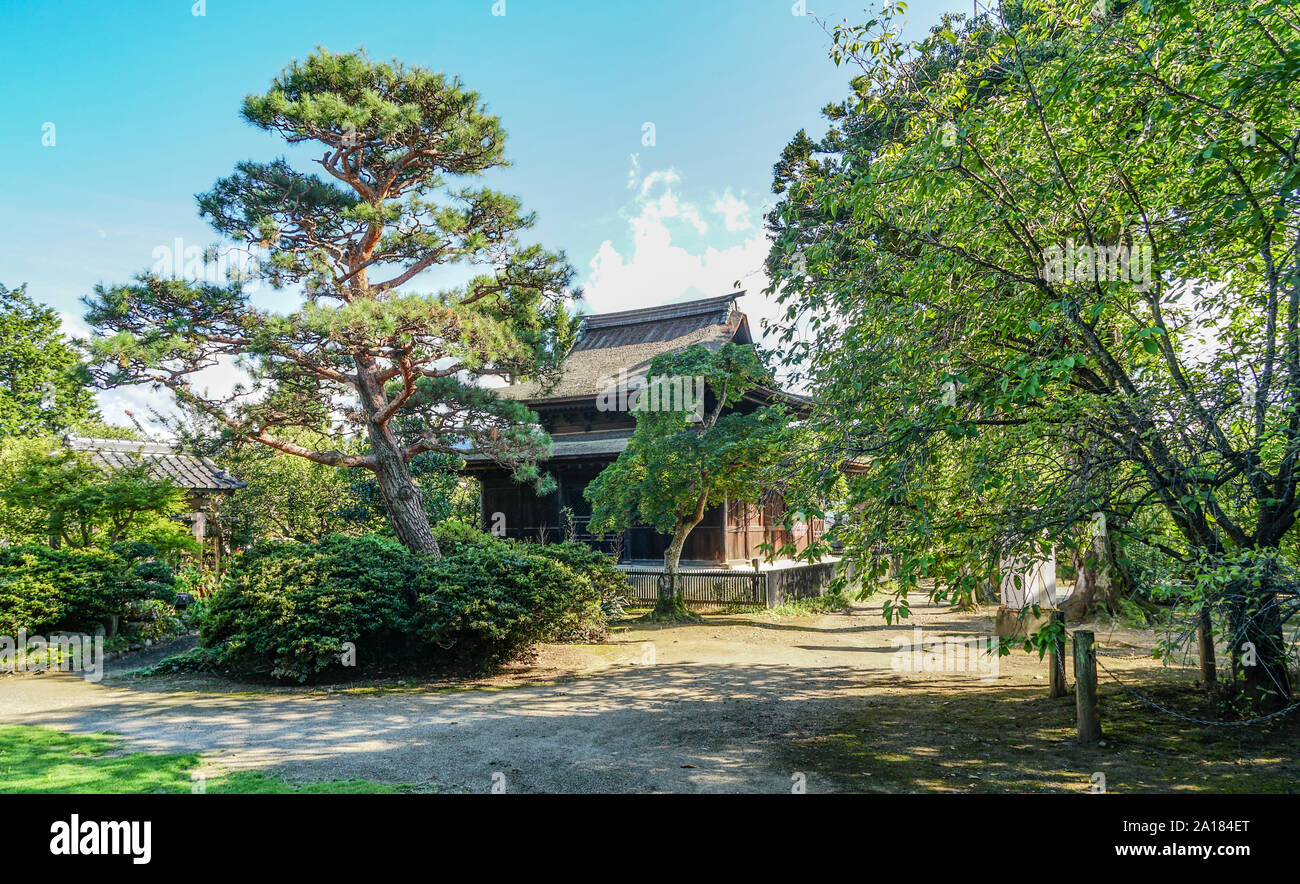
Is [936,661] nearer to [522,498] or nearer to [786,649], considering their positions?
[786,649]

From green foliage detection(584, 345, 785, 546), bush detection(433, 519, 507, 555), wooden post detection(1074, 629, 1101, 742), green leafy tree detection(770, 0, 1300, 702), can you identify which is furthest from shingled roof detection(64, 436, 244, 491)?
wooden post detection(1074, 629, 1101, 742)

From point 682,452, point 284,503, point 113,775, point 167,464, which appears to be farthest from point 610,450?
point 113,775

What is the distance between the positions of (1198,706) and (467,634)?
8948mm

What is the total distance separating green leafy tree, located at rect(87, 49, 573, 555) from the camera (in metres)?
10.9

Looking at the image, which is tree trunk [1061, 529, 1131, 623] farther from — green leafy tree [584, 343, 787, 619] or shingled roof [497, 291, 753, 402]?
shingled roof [497, 291, 753, 402]

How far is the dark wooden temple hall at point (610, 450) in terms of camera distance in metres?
20.4

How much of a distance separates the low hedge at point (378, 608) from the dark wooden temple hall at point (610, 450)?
799cm

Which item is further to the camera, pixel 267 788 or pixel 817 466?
pixel 817 466

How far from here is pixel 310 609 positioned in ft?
32.8

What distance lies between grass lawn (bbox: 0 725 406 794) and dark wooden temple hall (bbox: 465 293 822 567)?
1285cm

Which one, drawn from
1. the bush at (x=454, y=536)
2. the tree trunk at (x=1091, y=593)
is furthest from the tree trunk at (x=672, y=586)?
the tree trunk at (x=1091, y=593)

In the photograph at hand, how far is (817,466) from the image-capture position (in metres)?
6.33

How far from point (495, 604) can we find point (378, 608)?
186cm
